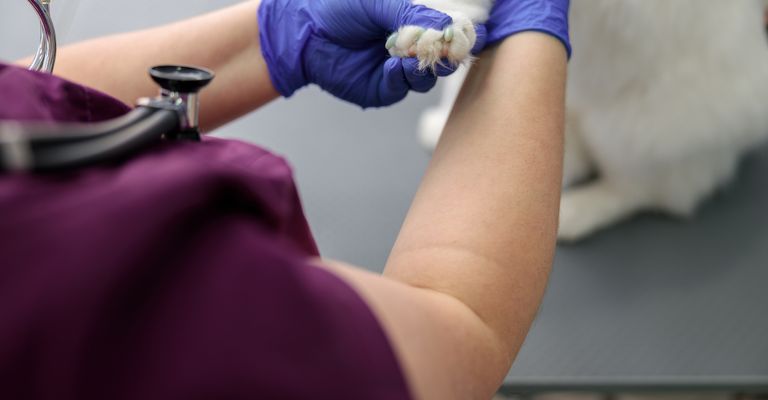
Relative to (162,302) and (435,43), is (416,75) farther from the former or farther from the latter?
(162,302)

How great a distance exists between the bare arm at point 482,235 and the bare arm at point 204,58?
0.31 metres

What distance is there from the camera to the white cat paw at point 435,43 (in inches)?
25.5

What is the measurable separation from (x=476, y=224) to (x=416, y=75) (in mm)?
218

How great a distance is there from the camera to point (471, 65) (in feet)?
2.35

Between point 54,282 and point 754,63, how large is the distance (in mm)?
1069

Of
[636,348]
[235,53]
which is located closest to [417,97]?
[235,53]

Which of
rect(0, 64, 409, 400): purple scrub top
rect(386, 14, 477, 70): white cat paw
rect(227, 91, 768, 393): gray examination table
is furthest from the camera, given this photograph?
rect(227, 91, 768, 393): gray examination table

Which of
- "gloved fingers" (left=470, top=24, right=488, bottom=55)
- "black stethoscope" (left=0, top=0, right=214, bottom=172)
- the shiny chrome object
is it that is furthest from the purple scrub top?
"gloved fingers" (left=470, top=24, right=488, bottom=55)

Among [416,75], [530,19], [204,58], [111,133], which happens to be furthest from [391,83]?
[111,133]

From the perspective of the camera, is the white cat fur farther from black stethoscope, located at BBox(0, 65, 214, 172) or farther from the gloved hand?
black stethoscope, located at BBox(0, 65, 214, 172)

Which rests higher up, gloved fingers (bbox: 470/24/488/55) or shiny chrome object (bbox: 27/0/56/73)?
shiny chrome object (bbox: 27/0/56/73)

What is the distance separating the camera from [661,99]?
102 cm

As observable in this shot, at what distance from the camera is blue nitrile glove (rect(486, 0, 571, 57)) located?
69cm

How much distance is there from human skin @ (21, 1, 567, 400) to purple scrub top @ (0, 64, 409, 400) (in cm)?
5
